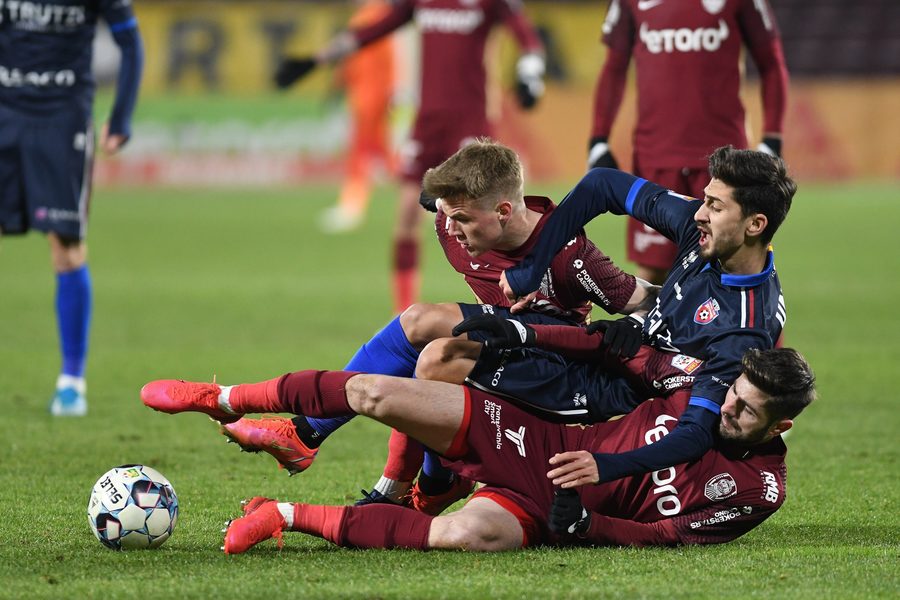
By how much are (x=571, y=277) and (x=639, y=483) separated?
30.9 inches

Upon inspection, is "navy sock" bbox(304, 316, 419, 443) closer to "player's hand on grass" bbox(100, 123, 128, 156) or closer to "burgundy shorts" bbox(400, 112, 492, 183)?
"player's hand on grass" bbox(100, 123, 128, 156)

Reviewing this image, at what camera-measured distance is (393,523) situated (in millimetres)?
4203

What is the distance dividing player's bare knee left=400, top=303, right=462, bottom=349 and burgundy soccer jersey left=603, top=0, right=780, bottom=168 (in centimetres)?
232

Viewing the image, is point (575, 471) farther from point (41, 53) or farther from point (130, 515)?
point (41, 53)

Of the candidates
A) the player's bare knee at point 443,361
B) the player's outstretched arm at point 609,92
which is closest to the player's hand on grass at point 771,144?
the player's outstretched arm at point 609,92

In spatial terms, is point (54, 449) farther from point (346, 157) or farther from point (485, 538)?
point (346, 157)

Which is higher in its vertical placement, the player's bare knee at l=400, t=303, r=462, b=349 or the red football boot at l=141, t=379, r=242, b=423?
the player's bare knee at l=400, t=303, r=462, b=349

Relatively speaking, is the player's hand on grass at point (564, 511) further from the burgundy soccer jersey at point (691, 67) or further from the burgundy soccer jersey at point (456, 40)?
the burgundy soccer jersey at point (456, 40)

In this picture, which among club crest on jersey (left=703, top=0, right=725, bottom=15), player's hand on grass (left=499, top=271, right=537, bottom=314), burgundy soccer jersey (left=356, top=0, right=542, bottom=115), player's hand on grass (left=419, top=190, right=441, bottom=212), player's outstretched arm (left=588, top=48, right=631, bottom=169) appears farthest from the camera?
burgundy soccer jersey (left=356, top=0, right=542, bottom=115)

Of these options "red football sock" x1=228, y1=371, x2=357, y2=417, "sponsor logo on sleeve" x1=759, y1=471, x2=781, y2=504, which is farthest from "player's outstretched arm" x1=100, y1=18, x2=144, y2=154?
"sponsor logo on sleeve" x1=759, y1=471, x2=781, y2=504

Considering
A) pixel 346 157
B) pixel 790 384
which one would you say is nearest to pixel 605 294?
pixel 790 384

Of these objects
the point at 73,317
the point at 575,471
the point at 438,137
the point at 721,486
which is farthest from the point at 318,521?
the point at 438,137

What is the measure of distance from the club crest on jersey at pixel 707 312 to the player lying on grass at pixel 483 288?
0.37m

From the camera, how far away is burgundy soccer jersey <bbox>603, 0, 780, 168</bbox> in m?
6.42
